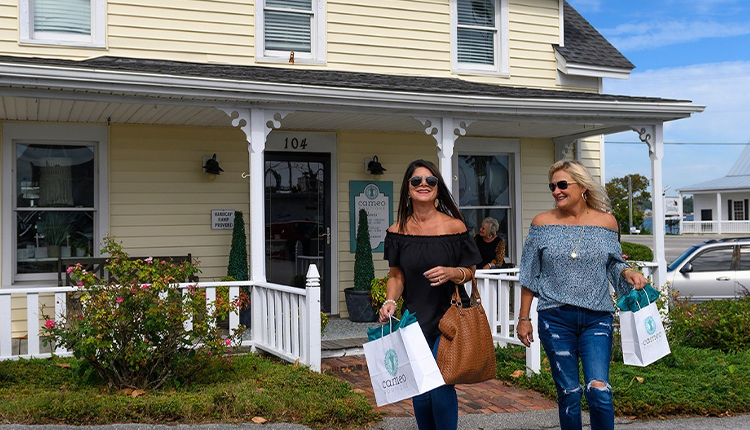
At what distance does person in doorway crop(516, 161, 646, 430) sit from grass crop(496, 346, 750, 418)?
2.19m

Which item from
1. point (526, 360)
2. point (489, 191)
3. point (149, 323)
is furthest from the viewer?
point (489, 191)

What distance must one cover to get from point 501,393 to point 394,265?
290cm

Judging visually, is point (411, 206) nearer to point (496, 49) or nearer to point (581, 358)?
point (581, 358)

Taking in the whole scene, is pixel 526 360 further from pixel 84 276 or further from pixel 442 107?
pixel 84 276

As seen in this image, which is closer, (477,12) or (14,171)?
(14,171)

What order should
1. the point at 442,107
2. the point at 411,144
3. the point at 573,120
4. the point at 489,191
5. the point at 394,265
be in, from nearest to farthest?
the point at 394,265, the point at 442,107, the point at 573,120, the point at 411,144, the point at 489,191

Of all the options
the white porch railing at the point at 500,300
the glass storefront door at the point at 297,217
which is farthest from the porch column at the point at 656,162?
the glass storefront door at the point at 297,217

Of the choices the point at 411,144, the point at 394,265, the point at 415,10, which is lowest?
the point at 394,265

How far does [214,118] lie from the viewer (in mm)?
9320

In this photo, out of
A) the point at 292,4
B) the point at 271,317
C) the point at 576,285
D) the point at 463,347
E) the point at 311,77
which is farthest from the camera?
the point at 292,4

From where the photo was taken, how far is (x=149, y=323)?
608 cm

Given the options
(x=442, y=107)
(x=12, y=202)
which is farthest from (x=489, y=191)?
(x=12, y=202)

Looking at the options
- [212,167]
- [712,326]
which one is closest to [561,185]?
[712,326]

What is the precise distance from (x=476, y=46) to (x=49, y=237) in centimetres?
669
